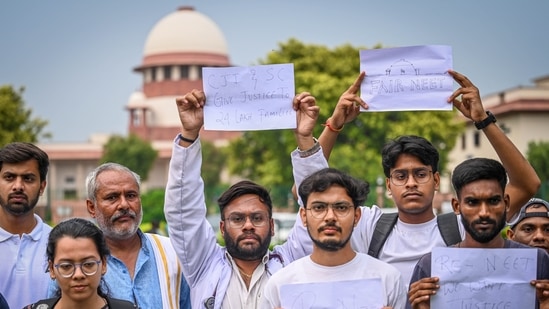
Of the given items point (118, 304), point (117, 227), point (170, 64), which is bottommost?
point (118, 304)

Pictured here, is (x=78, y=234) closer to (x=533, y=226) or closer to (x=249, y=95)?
(x=249, y=95)

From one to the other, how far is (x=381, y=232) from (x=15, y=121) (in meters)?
28.6

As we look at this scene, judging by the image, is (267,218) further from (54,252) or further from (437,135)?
(437,135)

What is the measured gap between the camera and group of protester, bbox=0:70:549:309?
163 inches

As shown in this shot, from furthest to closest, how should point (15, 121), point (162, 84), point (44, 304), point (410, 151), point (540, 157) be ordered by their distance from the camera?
point (162, 84) → point (540, 157) → point (15, 121) → point (410, 151) → point (44, 304)

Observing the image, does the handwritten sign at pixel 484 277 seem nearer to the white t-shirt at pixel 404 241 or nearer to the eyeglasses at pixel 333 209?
the white t-shirt at pixel 404 241

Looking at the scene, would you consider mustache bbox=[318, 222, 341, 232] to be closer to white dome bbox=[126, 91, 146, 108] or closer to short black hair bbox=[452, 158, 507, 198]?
short black hair bbox=[452, 158, 507, 198]

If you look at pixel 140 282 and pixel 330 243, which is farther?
pixel 140 282

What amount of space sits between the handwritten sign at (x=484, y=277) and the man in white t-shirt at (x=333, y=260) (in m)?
0.20

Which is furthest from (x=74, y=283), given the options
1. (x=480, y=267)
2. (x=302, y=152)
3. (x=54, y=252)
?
(x=480, y=267)

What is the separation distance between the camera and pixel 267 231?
457 centimetres

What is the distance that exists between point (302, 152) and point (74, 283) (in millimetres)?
1366

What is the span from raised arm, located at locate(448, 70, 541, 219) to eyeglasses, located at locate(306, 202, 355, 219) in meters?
0.94

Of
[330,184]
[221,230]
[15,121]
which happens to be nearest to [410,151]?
[330,184]
